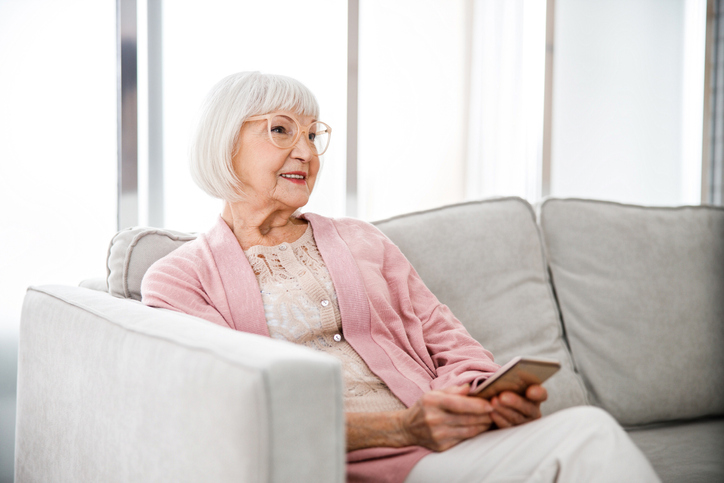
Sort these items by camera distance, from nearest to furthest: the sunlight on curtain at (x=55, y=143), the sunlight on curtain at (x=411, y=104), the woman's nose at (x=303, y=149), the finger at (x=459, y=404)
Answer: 1. the finger at (x=459, y=404)
2. the woman's nose at (x=303, y=149)
3. the sunlight on curtain at (x=55, y=143)
4. the sunlight on curtain at (x=411, y=104)

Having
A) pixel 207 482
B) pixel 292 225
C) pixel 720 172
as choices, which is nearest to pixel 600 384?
pixel 292 225

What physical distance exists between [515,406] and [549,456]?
0.11 metres

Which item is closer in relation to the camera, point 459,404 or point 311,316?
point 459,404

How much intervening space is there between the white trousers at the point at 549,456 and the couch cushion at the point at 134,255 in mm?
749

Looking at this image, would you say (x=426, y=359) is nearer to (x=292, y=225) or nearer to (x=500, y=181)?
(x=292, y=225)

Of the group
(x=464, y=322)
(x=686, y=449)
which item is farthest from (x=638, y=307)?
(x=464, y=322)

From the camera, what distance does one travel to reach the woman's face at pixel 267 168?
1.26 m

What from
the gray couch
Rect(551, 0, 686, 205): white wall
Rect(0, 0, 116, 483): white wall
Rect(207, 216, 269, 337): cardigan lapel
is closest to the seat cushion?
the gray couch

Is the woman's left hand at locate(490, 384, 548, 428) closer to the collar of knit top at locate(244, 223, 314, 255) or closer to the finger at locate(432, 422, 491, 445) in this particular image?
the finger at locate(432, 422, 491, 445)

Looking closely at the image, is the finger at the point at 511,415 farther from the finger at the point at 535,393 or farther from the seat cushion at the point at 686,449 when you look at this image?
the seat cushion at the point at 686,449

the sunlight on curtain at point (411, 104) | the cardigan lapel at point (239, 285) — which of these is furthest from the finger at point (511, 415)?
the sunlight on curtain at point (411, 104)

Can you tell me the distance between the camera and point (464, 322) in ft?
A: 4.73

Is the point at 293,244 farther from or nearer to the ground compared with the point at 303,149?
nearer to the ground

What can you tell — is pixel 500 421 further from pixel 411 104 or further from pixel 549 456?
pixel 411 104
